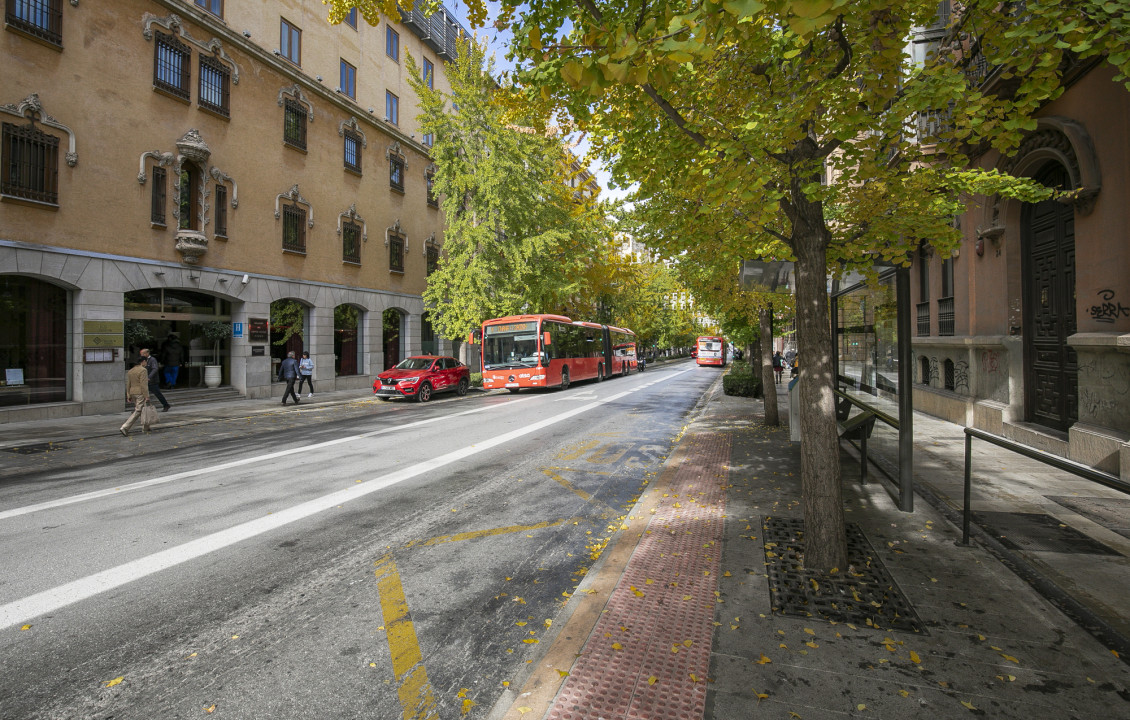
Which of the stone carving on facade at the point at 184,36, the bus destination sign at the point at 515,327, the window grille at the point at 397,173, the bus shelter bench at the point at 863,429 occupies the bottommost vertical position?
the bus shelter bench at the point at 863,429

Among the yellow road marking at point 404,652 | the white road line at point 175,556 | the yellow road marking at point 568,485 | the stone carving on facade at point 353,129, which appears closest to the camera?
the yellow road marking at point 404,652

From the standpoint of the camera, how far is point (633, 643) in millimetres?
3158

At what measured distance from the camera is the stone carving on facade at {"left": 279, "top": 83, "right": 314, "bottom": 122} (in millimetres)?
20516

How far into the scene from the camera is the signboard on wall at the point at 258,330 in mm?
19344

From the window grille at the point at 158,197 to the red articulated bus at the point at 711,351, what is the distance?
134 ft

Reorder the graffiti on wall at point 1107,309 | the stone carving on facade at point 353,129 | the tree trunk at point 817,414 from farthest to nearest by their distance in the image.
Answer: the stone carving on facade at point 353,129, the graffiti on wall at point 1107,309, the tree trunk at point 817,414

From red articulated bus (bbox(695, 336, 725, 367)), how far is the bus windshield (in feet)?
99.3

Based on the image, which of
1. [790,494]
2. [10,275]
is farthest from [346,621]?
[10,275]

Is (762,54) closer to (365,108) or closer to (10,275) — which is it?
(10,275)

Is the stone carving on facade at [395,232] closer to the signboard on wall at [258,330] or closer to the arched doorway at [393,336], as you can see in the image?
the arched doorway at [393,336]

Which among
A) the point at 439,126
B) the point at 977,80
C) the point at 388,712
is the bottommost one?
the point at 388,712

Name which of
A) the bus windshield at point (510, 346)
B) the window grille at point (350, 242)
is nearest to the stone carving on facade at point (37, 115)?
the window grille at point (350, 242)

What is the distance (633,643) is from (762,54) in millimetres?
4321

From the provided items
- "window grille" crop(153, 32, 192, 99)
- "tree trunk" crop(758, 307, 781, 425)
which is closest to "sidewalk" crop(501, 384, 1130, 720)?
"tree trunk" crop(758, 307, 781, 425)
